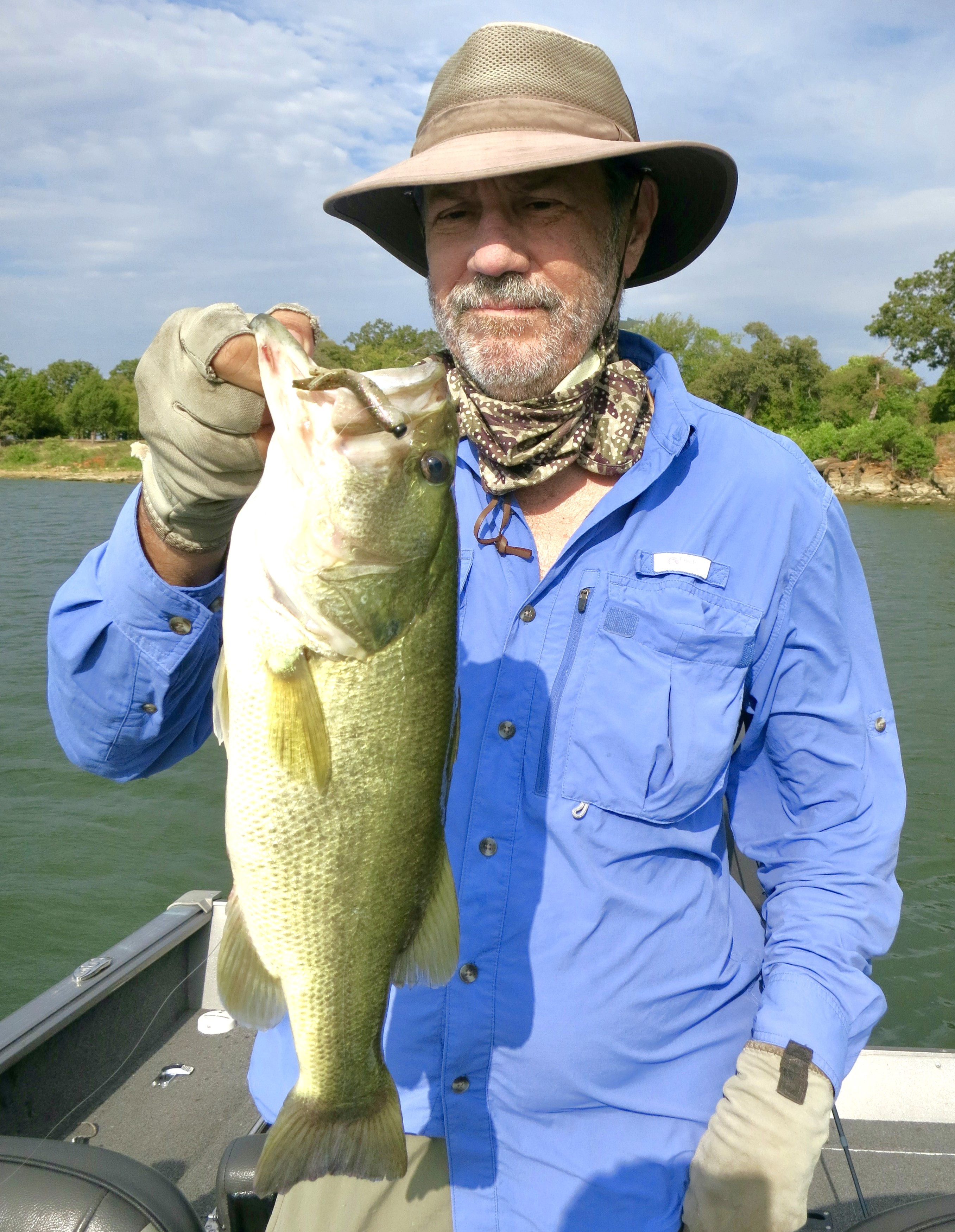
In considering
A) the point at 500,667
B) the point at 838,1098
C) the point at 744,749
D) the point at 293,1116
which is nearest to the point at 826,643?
the point at 744,749

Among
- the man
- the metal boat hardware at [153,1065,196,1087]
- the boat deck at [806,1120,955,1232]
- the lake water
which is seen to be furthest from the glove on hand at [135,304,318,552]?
the lake water

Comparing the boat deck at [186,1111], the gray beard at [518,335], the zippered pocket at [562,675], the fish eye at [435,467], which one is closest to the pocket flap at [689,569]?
the zippered pocket at [562,675]

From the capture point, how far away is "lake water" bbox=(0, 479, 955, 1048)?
7.18 m

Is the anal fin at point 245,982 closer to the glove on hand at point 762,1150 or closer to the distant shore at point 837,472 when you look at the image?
the glove on hand at point 762,1150

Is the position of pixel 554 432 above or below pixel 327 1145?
above

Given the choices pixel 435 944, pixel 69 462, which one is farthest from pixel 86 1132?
pixel 69 462

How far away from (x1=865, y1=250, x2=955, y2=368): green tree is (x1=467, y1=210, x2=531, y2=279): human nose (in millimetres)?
71804

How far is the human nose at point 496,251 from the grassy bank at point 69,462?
168 feet

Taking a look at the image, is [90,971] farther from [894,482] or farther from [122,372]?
[122,372]

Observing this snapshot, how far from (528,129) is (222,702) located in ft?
5.40

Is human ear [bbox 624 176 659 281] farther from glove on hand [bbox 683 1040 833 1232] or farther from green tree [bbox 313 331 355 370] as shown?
glove on hand [bbox 683 1040 833 1232]

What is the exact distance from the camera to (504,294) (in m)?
2.35

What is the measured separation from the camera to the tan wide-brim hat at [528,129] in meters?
2.21

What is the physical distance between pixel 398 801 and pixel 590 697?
680 millimetres
